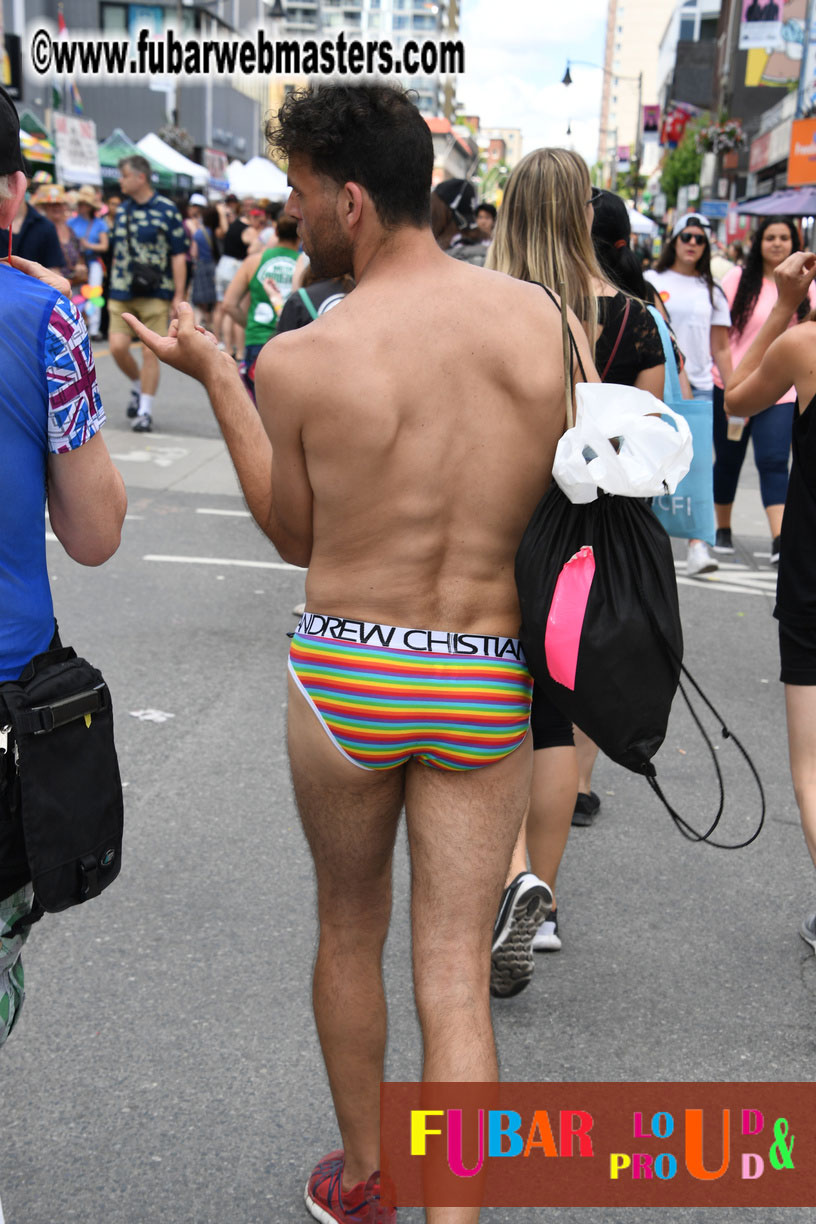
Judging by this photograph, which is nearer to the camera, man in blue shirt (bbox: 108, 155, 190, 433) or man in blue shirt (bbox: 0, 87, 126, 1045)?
man in blue shirt (bbox: 0, 87, 126, 1045)

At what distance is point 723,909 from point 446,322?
2.45 metres

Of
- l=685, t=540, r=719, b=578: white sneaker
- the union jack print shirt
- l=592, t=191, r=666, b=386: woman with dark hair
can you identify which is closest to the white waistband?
the union jack print shirt

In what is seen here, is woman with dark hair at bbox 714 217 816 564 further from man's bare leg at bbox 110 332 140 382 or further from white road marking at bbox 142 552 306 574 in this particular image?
man's bare leg at bbox 110 332 140 382

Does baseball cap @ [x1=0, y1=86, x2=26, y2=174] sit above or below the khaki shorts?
above

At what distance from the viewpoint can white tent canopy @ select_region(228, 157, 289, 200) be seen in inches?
966

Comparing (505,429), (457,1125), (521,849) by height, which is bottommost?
(521,849)

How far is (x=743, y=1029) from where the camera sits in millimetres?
3336

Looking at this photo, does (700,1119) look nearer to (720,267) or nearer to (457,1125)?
(457,1125)

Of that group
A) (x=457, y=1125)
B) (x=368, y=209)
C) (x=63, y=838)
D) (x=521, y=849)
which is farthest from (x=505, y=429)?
(x=521, y=849)

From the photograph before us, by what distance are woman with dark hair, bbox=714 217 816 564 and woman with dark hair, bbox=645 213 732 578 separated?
0.13 metres

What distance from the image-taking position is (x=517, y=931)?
325cm

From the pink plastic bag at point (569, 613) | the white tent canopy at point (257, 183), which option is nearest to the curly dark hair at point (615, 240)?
the pink plastic bag at point (569, 613)

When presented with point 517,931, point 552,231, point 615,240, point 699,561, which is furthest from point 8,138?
point 699,561

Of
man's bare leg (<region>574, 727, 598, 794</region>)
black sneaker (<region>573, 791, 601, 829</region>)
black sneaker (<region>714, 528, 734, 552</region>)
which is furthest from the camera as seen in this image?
black sneaker (<region>714, 528, 734, 552</region>)
